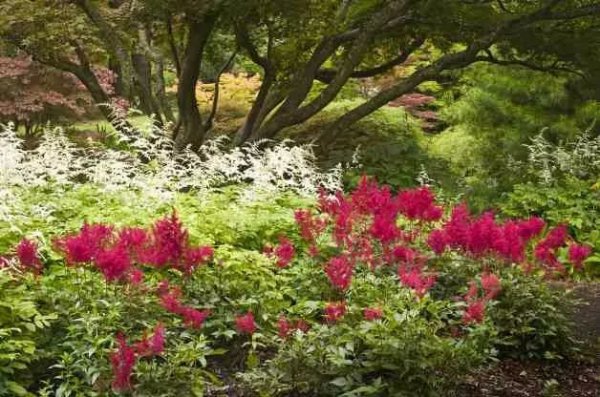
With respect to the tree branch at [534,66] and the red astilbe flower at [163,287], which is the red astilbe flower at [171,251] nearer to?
the red astilbe flower at [163,287]

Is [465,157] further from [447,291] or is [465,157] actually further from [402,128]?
[447,291]

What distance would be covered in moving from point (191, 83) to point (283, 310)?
5951mm

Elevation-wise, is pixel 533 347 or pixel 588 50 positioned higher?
pixel 588 50

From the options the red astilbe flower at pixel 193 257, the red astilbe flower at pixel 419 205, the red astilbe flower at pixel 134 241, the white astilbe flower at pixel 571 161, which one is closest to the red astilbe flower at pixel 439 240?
the red astilbe flower at pixel 419 205

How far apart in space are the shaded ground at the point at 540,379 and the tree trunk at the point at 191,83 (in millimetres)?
6167

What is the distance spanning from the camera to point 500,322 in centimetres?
412

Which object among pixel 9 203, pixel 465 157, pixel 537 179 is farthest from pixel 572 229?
pixel 9 203

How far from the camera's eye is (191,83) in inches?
375

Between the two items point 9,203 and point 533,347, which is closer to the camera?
point 533,347

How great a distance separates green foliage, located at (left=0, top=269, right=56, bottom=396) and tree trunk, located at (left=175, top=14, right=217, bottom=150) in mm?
6026

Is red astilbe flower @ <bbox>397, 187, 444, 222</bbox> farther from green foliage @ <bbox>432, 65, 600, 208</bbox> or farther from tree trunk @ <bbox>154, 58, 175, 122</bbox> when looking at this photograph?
tree trunk @ <bbox>154, 58, 175, 122</bbox>

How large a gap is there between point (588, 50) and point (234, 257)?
635cm

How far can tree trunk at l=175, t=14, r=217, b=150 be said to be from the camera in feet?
29.5

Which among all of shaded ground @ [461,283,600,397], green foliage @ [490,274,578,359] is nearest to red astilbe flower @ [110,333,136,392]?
shaded ground @ [461,283,600,397]
